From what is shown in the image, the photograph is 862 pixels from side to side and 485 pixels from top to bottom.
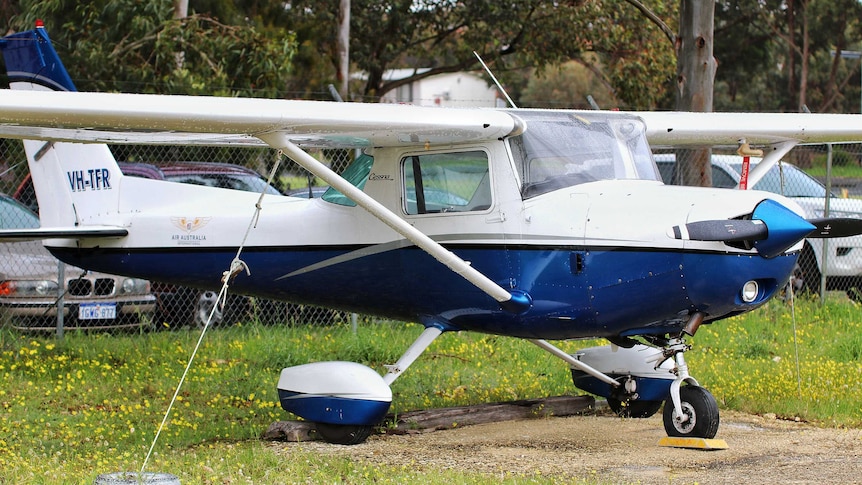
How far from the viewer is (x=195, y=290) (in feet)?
38.8

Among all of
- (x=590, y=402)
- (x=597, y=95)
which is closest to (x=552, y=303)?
(x=590, y=402)

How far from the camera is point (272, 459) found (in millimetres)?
6688

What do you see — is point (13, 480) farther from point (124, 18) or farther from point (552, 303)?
point (124, 18)

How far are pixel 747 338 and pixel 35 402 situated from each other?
7163mm

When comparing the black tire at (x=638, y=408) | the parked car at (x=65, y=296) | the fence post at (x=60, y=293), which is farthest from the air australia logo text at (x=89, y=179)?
the black tire at (x=638, y=408)

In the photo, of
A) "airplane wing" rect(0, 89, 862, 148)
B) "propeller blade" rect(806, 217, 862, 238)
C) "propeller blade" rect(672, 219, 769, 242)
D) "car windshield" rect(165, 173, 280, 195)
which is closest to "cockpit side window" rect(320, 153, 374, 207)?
"airplane wing" rect(0, 89, 862, 148)

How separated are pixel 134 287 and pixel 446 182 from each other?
4.82 m

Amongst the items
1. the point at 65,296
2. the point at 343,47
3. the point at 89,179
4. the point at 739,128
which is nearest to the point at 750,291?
the point at 739,128

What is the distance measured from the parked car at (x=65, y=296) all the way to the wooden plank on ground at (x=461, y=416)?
12.8 ft

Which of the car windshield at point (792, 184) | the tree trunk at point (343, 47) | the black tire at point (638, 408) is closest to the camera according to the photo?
the black tire at point (638, 408)

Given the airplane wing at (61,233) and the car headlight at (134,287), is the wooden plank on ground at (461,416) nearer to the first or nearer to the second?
the airplane wing at (61,233)

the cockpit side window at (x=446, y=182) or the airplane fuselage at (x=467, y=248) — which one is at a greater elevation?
the cockpit side window at (x=446, y=182)

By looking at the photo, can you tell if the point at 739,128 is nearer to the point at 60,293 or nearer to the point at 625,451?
the point at 625,451

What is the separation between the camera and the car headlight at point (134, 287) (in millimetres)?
11016
